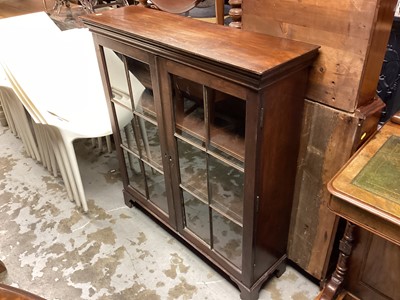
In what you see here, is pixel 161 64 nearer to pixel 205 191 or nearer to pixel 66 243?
pixel 205 191

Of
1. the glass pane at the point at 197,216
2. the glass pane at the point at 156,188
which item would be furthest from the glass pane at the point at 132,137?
the glass pane at the point at 197,216

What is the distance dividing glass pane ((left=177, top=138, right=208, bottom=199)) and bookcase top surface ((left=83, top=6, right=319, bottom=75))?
1.30 ft

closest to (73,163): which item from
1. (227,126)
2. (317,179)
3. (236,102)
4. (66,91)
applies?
(66,91)

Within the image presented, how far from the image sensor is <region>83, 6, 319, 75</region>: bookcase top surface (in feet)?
3.49

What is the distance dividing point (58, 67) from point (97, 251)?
1123 mm

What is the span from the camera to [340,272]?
4.44ft

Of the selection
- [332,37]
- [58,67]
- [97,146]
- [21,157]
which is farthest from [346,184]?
[21,157]

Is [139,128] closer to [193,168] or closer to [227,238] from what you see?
[193,168]

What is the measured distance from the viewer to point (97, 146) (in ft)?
8.79

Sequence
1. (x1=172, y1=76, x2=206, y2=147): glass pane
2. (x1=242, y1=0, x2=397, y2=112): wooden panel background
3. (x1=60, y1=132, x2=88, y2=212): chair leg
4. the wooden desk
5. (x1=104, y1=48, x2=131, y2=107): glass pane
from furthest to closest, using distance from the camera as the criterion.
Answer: (x1=60, y1=132, x2=88, y2=212): chair leg, (x1=104, y1=48, x2=131, y2=107): glass pane, (x1=172, y1=76, x2=206, y2=147): glass pane, (x1=242, y1=0, x2=397, y2=112): wooden panel background, the wooden desk

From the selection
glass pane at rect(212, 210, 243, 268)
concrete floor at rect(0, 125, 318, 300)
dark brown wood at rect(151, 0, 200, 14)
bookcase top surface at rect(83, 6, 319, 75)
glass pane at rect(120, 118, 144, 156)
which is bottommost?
concrete floor at rect(0, 125, 318, 300)

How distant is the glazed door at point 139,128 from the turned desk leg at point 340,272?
0.75 m

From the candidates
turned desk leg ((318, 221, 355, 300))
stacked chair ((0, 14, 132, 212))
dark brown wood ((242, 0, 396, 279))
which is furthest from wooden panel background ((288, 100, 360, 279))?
stacked chair ((0, 14, 132, 212))

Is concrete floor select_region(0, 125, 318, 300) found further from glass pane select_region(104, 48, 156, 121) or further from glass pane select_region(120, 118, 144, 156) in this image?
glass pane select_region(104, 48, 156, 121)
